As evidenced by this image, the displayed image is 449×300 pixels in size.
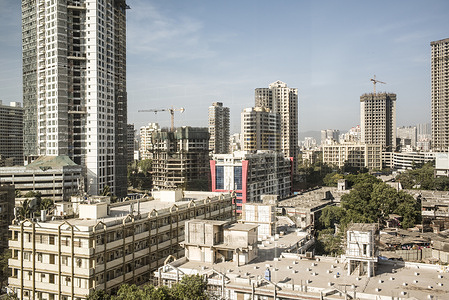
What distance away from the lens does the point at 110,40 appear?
28000mm

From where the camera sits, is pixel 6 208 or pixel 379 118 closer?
pixel 6 208

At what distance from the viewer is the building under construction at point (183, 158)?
33.2 m

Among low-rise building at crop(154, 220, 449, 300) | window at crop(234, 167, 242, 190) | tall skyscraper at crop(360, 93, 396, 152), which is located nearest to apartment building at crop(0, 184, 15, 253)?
low-rise building at crop(154, 220, 449, 300)

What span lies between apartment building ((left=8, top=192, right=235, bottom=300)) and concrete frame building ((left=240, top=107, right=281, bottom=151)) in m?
29.5

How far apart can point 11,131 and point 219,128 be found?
23.0m

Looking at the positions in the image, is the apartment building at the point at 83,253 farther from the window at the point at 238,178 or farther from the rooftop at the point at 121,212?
the window at the point at 238,178

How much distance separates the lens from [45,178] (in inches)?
928

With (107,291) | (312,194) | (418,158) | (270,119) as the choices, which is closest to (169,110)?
(270,119)

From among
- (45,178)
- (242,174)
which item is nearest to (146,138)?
(242,174)

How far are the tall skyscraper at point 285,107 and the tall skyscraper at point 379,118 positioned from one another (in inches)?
668

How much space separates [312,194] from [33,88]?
63.6 feet

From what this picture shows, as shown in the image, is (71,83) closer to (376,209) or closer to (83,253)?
(376,209)

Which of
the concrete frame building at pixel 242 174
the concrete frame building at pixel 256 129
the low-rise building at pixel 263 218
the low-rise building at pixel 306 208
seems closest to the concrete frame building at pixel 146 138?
the concrete frame building at pixel 256 129

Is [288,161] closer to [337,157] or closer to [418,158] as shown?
[337,157]
